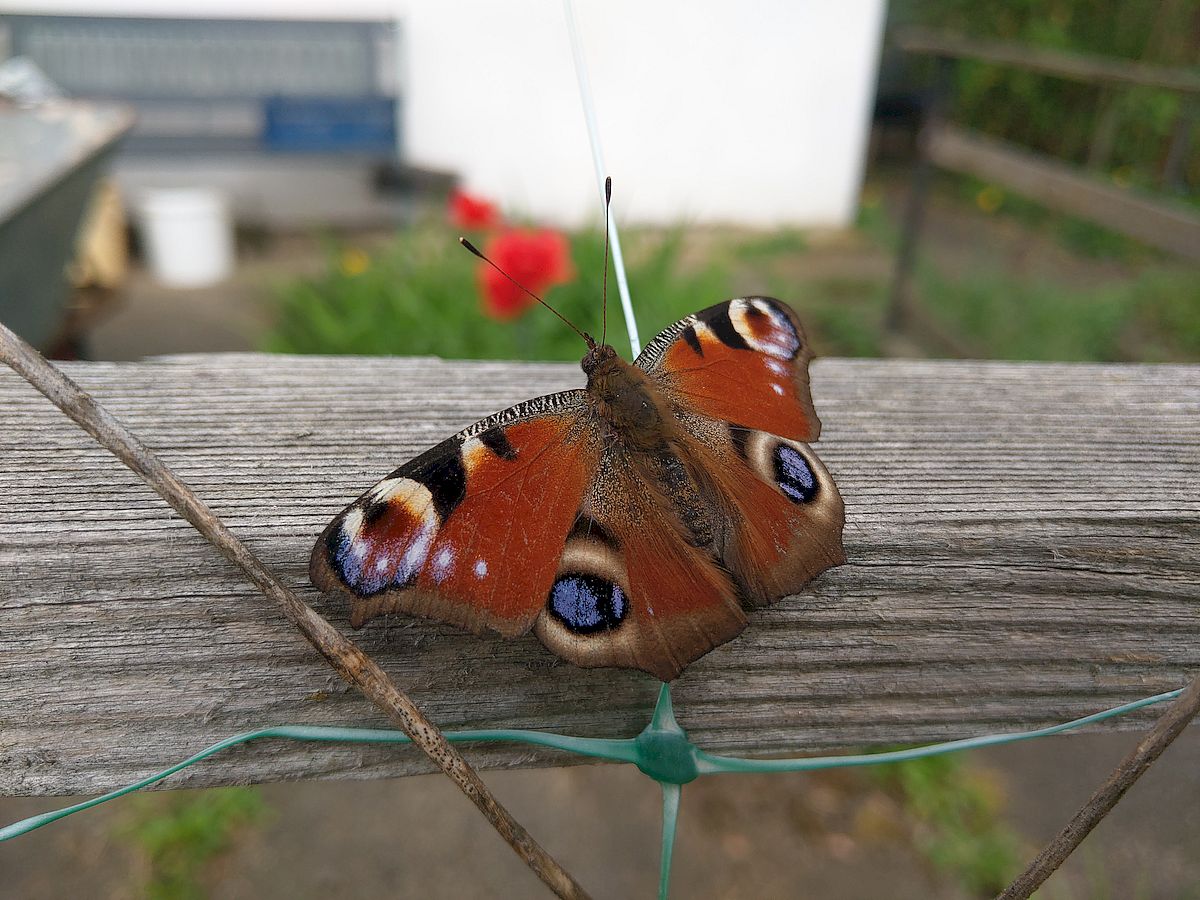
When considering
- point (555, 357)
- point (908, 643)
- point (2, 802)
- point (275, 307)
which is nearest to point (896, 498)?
point (908, 643)

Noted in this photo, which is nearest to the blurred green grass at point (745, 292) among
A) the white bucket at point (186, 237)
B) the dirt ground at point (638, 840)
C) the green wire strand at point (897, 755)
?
the dirt ground at point (638, 840)

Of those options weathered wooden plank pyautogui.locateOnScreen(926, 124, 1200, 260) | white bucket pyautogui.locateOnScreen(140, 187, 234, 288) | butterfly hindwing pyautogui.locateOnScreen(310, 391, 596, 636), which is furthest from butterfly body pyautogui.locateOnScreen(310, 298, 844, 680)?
white bucket pyautogui.locateOnScreen(140, 187, 234, 288)

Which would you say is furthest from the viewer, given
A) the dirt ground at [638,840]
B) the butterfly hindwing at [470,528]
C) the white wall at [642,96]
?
the white wall at [642,96]

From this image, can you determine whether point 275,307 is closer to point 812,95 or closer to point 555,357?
point 555,357

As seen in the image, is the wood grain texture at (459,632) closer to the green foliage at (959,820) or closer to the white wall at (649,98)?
the green foliage at (959,820)

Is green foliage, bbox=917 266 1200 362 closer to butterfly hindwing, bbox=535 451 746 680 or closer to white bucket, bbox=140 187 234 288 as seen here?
butterfly hindwing, bbox=535 451 746 680

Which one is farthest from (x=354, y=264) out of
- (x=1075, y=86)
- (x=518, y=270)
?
(x=1075, y=86)
